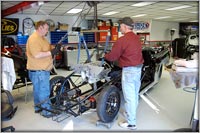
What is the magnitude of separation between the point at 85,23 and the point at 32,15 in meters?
2.66

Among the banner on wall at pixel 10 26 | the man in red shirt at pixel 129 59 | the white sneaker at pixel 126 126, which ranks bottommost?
the white sneaker at pixel 126 126

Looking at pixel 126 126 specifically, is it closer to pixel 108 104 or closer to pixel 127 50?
pixel 108 104

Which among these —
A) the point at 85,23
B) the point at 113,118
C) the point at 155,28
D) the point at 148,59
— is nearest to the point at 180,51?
the point at 155,28

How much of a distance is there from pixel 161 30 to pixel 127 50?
1237 cm

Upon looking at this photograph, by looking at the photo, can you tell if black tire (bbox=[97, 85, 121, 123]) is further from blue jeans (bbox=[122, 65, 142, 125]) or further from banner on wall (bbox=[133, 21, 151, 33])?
banner on wall (bbox=[133, 21, 151, 33])

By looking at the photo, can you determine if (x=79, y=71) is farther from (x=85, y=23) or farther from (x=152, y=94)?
(x=85, y=23)

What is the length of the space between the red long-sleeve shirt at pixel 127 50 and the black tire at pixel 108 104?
1.70 feet

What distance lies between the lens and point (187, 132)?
2652mm

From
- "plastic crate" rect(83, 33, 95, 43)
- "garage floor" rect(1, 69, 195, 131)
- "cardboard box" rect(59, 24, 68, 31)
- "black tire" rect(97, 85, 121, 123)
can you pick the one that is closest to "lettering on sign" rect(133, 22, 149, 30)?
"plastic crate" rect(83, 33, 95, 43)

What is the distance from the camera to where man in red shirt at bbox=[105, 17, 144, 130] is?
308 cm

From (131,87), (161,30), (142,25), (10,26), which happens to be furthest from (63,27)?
(161,30)

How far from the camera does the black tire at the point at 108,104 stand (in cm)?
316

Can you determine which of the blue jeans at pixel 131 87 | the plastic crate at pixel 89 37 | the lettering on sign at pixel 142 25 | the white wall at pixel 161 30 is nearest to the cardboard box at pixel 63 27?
the plastic crate at pixel 89 37

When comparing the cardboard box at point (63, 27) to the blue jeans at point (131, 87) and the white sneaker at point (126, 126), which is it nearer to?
the blue jeans at point (131, 87)
